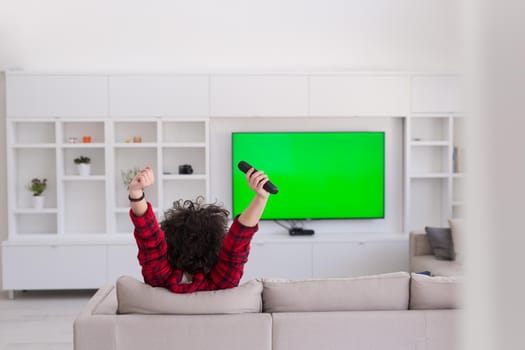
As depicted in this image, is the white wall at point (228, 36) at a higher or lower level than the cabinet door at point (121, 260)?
higher

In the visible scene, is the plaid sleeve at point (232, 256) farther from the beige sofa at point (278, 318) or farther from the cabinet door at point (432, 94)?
the cabinet door at point (432, 94)

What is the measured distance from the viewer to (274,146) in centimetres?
639

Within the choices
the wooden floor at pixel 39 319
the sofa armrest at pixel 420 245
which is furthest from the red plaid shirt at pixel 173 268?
the sofa armrest at pixel 420 245

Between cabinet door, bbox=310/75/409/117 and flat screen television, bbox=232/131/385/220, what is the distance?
0.22m

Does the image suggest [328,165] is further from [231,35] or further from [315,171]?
[231,35]

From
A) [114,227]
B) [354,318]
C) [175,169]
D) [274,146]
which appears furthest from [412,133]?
[354,318]

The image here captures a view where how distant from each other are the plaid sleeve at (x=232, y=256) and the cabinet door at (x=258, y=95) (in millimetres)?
→ 3815

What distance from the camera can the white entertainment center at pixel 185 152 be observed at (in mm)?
6129

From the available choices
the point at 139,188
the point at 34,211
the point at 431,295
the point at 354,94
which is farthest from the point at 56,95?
the point at 431,295

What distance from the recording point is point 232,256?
244cm

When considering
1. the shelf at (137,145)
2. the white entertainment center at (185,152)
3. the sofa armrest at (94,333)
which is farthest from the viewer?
the shelf at (137,145)

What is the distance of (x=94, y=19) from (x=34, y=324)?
104 inches

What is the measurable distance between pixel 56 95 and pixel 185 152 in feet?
4.12

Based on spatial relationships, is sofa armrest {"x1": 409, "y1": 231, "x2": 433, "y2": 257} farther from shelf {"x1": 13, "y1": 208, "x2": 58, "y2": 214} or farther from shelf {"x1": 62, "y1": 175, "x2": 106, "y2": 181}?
shelf {"x1": 13, "y1": 208, "x2": 58, "y2": 214}
